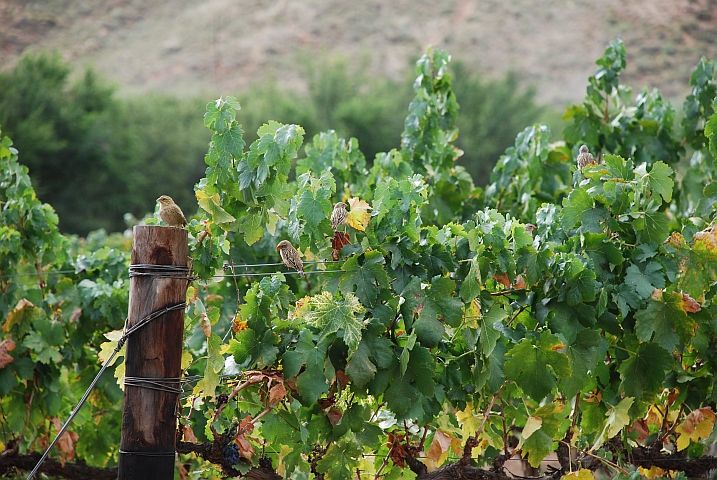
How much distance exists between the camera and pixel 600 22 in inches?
1356

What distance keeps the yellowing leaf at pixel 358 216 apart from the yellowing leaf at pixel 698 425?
4.32 feet

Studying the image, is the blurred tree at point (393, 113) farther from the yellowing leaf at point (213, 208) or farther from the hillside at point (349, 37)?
the yellowing leaf at point (213, 208)

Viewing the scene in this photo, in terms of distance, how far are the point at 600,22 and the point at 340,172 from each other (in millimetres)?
33184

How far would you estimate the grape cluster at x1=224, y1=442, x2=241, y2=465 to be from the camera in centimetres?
253

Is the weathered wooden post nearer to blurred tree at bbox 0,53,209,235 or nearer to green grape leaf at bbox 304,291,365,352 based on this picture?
green grape leaf at bbox 304,291,365,352

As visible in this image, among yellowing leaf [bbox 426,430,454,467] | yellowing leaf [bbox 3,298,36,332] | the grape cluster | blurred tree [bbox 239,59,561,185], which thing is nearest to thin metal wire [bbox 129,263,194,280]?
the grape cluster

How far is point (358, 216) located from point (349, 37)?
119 feet

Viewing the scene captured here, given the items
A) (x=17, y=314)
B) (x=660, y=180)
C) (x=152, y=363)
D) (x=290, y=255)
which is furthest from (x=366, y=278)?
(x=17, y=314)

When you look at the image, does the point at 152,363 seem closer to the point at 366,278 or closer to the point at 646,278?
the point at 366,278

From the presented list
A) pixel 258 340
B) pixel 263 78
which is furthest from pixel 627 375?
pixel 263 78

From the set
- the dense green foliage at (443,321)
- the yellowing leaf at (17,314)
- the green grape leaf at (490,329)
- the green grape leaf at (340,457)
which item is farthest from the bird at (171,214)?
the yellowing leaf at (17,314)

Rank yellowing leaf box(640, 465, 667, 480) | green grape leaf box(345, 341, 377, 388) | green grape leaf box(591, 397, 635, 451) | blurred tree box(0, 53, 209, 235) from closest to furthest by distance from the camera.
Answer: green grape leaf box(345, 341, 377, 388) → green grape leaf box(591, 397, 635, 451) → yellowing leaf box(640, 465, 667, 480) → blurred tree box(0, 53, 209, 235)

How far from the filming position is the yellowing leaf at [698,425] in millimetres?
2768

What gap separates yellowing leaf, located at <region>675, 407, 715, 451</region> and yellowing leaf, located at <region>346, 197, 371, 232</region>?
1318mm
